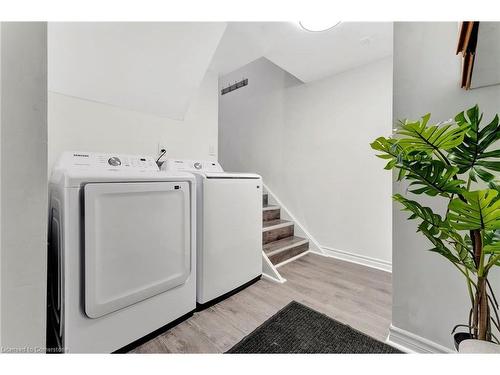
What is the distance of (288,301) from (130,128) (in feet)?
6.31

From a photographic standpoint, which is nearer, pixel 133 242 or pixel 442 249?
pixel 442 249

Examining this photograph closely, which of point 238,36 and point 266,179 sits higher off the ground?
point 238,36

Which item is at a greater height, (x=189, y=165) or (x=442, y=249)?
(x=189, y=165)

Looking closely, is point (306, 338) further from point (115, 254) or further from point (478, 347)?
point (115, 254)

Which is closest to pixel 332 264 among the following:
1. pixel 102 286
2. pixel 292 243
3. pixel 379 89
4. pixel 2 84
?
pixel 292 243

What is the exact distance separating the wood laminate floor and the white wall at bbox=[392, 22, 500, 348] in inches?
12.7

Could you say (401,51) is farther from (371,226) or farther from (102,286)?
(102,286)

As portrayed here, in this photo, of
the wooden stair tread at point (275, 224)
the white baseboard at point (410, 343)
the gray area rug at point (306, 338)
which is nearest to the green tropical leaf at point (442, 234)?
the white baseboard at point (410, 343)

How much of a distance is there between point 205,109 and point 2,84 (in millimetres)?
1997

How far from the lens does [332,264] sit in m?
2.31

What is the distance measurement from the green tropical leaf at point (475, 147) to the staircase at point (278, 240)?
178 centimetres

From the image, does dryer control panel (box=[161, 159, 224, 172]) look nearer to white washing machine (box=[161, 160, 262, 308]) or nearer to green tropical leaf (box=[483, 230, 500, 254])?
white washing machine (box=[161, 160, 262, 308])

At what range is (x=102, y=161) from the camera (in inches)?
58.1

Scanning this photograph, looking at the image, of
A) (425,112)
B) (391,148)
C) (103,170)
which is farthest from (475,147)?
(103,170)
